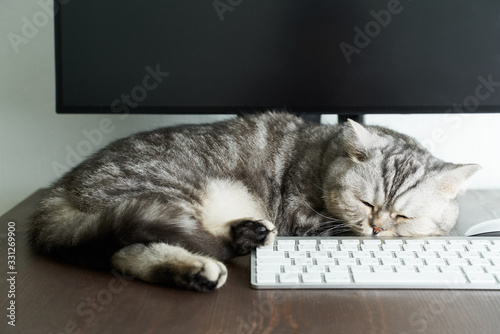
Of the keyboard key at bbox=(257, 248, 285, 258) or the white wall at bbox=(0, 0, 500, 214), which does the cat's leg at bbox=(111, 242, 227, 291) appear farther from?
the white wall at bbox=(0, 0, 500, 214)

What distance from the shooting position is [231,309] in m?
0.80

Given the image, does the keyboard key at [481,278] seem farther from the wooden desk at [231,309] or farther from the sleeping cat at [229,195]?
the sleeping cat at [229,195]

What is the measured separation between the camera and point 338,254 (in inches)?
38.2

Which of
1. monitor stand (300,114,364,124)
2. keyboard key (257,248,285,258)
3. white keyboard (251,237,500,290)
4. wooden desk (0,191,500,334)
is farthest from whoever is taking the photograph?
monitor stand (300,114,364,124)

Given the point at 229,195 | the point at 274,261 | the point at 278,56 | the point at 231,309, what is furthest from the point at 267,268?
the point at 278,56

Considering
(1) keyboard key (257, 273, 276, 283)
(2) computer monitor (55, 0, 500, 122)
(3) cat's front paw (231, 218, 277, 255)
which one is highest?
(2) computer monitor (55, 0, 500, 122)

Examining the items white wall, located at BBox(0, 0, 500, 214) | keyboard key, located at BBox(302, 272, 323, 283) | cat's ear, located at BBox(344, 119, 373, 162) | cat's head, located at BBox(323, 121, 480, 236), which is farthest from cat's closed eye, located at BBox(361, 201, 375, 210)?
white wall, located at BBox(0, 0, 500, 214)

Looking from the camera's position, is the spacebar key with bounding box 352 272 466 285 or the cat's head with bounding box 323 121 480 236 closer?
the spacebar key with bounding box 352 272 466 285

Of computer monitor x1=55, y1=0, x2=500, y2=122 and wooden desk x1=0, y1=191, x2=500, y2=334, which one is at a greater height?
computer monitor x1=55, y1=0, x2=500, y2=122

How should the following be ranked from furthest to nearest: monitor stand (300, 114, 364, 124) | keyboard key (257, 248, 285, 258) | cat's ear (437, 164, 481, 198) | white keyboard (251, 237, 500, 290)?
monitor stand (300, 114, 364, 124) < cat's ear (437, 164, 481, 198) < keyboard key (257, 248, 285, 258) < white keyboard (251, 237, 500, 290)

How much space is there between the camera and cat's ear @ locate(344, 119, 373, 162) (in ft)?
4.01

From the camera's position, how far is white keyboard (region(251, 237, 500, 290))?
0.87m

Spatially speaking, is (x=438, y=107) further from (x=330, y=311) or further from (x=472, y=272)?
(x=330, y=311)

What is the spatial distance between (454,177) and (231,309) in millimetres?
635
